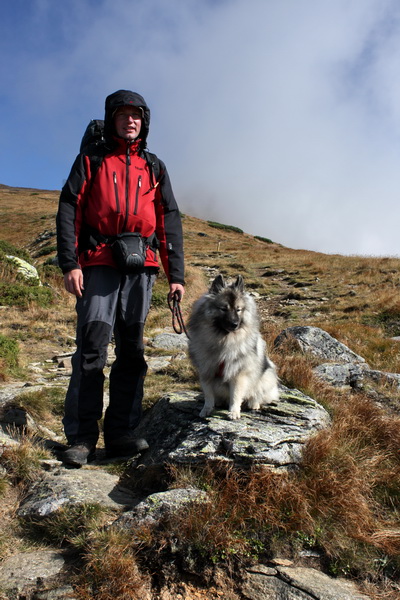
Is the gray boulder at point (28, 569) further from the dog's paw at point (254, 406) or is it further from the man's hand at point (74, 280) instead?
the dog's paw at point (254, 406)

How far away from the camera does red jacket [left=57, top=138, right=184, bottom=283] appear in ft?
12.9

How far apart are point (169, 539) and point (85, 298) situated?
2.17 m

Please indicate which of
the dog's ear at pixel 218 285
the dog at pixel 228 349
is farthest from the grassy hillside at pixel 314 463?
the dog's ear at pixel 218 285

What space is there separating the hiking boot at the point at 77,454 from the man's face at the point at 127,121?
2.98 meters

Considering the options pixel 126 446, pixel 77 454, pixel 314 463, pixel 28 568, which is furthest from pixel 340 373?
pixel 28 568

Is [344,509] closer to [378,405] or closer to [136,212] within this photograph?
[378,405]

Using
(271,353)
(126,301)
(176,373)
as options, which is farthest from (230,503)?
(271,353)

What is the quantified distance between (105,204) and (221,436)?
2372 mm

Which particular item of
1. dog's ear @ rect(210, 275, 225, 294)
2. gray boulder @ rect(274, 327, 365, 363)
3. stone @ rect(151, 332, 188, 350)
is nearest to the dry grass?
dog's ear @ rect(210, 275, 225, 294)

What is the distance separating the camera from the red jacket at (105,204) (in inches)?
155

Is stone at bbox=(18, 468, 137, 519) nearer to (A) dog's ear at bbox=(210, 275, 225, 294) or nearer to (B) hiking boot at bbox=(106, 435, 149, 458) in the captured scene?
(B) hiking boot at bbox=(106, 435, 149, 458)

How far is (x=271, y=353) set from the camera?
7531 mm

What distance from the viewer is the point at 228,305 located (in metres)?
4.42

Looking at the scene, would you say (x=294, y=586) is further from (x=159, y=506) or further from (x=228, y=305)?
(x=228, y=305)
